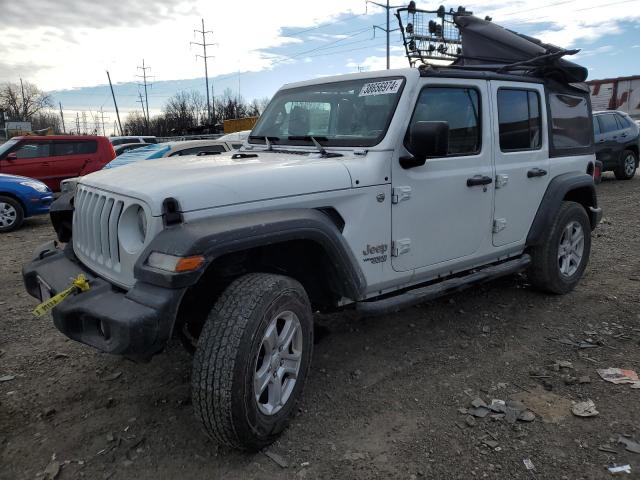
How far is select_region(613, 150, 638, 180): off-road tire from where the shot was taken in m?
12.8

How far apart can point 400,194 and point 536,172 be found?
5.61 ft

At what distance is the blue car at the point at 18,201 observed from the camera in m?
8.68

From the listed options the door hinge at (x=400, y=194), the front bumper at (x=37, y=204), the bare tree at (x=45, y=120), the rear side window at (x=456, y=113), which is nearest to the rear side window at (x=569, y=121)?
the rear side window at (x=456, y=113)

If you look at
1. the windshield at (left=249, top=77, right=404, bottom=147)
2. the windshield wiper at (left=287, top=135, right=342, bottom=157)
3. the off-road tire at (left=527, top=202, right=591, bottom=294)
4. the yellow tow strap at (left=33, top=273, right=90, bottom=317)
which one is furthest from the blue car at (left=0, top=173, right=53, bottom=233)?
the off-road tire at (left=527, top=202, right=591, bottom=294)

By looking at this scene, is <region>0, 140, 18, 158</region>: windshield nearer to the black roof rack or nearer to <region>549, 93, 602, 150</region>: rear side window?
the black roof rack

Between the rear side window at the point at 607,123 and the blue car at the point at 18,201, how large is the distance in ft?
40.1

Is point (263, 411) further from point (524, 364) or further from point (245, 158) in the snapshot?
point (524, 364)

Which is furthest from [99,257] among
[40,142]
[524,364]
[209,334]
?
[40,142]

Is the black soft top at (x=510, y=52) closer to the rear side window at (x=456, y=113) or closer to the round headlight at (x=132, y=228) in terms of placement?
the rear side window at (x=456, y=113)

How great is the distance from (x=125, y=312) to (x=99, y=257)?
698 mm

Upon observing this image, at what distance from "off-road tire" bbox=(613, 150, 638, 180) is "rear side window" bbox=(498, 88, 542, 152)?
10.1m

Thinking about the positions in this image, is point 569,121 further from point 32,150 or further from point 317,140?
point 32,150

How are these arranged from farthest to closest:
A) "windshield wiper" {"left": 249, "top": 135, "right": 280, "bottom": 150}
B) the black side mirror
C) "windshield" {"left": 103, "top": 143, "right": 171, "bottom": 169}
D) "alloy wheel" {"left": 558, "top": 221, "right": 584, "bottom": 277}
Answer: "windshield" {"left": 103, "top": 143, "right": 171, "bottom": 169} → "alloy wheel" {"left": 558, "top": 221, "right": 584, "bottom": 277} → "windshield wiper" {"left": 249, "top": 135, "right": 280, "bottom": 150} → the black side mirror

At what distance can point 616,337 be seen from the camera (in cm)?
396
